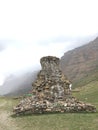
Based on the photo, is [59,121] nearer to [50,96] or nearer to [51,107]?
[51,107]

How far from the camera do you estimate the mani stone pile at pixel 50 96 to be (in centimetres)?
4116

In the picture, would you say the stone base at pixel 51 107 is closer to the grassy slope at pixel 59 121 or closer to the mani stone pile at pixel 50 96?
the mani stone pile at pixel 50 96

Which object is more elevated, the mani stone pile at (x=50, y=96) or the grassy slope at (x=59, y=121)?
the mani stone pile at (x=50, y=96)

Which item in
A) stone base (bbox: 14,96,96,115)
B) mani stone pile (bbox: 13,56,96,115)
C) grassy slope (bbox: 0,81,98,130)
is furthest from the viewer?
mani stone pile (bbox: 13,56,96,115)

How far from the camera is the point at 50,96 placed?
145 feet

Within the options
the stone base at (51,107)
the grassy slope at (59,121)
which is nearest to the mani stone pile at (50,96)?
the stone base at (51,107)

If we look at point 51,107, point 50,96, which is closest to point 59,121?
point 51,107

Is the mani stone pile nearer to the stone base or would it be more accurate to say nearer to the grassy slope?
the stone base

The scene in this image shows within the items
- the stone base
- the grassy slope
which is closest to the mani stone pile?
the stone base

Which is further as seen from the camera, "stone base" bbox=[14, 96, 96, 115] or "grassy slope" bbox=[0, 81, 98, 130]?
"stone base" bbox=[14, 96, 96, 115]

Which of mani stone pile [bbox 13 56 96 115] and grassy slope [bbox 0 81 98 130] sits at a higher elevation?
mani stone pile [bbox 13 56 96 115]

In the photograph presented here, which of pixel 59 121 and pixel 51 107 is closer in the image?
pixel 59 121

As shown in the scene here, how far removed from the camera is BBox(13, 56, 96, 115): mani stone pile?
135 feet

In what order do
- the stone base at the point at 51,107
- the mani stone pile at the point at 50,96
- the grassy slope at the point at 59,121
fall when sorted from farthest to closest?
1. the mani stone pile at the point at 50,96
2. the stone base at the point at 51,107
3. the grassy slope at the point at 59,121
